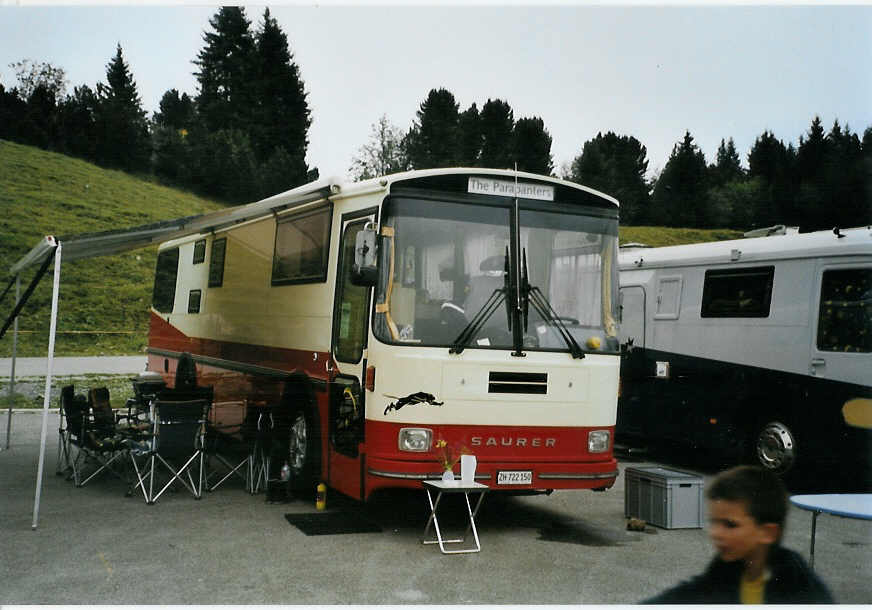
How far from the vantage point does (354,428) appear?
7.63m

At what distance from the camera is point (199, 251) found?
503 inches

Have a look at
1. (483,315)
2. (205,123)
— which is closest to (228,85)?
(205,123)

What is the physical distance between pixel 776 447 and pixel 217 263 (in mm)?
7614

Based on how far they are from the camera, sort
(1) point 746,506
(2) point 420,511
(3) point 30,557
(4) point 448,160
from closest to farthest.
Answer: (1) point 746,506, (3) point 30,557, (2) point 420,511, (4) point 448,160

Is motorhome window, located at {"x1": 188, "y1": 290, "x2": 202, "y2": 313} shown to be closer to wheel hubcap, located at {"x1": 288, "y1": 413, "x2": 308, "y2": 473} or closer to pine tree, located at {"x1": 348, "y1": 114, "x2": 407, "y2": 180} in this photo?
wheel hubcap, located at {"x1": 288, "y1": 413, "x2": 308, "y2": 473}

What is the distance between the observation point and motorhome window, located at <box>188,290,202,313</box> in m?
12.6

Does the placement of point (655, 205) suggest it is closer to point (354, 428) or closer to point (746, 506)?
point (354, 428)

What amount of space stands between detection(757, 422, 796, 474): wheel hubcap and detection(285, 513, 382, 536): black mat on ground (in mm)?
5041

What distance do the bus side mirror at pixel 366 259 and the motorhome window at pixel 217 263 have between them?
4969 millimetres

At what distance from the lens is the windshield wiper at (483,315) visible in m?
7.13

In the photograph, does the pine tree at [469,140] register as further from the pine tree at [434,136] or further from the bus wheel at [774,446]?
the bus wheel at [774,446]

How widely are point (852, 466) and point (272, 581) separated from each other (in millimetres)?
6642

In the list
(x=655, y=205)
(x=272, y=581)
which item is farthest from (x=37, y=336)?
(x=272, y=581)

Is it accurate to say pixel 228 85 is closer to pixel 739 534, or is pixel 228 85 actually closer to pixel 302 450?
pixel 302 450
